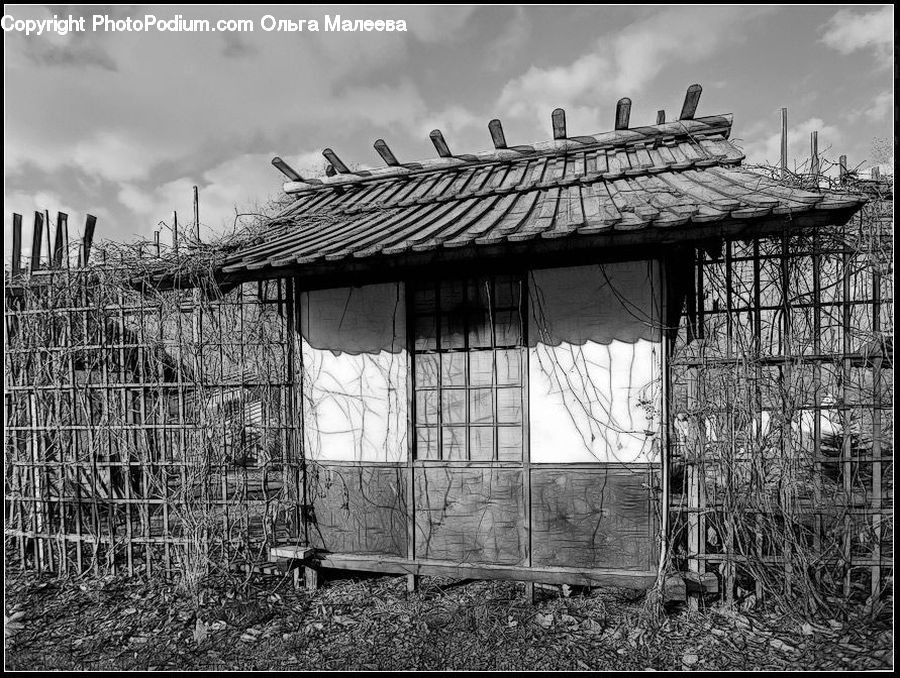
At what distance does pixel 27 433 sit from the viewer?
566 centimetres

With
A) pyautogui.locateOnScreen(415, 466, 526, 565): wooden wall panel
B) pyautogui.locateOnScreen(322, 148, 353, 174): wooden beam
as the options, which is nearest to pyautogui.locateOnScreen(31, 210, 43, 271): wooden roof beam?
pyautogui.locateOnScreen(322, 148, 353, 174): wooden beam

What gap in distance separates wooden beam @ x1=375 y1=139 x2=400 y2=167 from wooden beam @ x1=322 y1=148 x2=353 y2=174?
1.77 ft

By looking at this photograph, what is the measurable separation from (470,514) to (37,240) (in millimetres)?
5721

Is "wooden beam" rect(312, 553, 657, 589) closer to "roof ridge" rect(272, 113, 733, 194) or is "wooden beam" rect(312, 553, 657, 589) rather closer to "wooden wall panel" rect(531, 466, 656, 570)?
"wooden wall panel" rect(531, 466, 656, 570)

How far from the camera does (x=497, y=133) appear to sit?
6.00 m

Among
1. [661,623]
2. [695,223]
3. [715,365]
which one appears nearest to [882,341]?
[715,365]

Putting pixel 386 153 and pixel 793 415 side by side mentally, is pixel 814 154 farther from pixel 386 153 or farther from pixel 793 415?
pixel 386 153

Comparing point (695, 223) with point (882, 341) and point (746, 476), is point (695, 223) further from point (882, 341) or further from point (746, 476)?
point (746, 476)

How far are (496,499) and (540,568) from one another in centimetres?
71

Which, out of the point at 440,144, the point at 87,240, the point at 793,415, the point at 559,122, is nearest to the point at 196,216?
the point at 87,240

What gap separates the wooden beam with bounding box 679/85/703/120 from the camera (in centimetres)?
527

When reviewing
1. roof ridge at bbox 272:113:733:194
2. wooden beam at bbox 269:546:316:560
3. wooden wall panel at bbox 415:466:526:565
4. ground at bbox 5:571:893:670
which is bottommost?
ground at bbox 5:571:893:670

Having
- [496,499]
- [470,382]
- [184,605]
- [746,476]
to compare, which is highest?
[470,382]

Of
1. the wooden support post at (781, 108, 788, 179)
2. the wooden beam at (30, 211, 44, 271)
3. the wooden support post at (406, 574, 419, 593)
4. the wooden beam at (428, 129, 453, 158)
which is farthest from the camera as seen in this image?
the wooden beam at (428, 129, 453, 158)
